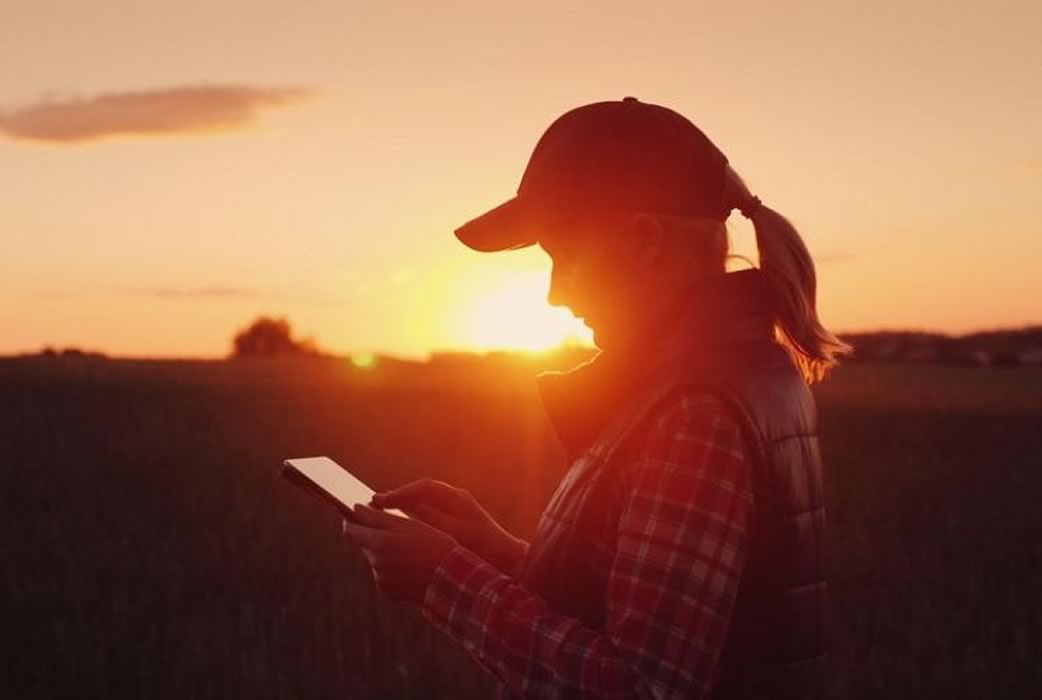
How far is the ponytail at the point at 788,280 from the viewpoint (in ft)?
8.08

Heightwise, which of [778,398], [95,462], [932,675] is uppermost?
[778,398]

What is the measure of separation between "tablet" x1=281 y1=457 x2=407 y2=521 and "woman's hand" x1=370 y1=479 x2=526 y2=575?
0.41ft

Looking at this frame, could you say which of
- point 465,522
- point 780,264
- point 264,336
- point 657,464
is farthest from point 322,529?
point 264,336

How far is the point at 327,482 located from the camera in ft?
9.33

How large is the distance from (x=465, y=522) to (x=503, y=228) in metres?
0.71

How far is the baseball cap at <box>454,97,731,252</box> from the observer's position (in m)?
2.36

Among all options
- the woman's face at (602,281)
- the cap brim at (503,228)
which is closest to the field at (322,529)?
the cap brim at (503,228)

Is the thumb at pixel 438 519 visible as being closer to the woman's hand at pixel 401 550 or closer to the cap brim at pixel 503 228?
the woman's hand at pixel 401 550

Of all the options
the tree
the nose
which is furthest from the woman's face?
the tree

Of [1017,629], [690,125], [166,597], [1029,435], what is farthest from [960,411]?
[690,125]

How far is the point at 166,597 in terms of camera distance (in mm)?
7688

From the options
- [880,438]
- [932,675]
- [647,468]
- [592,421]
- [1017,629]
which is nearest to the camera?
[647,468]

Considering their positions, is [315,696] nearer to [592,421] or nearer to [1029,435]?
[592,421]

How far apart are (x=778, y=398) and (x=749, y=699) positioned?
512mm
